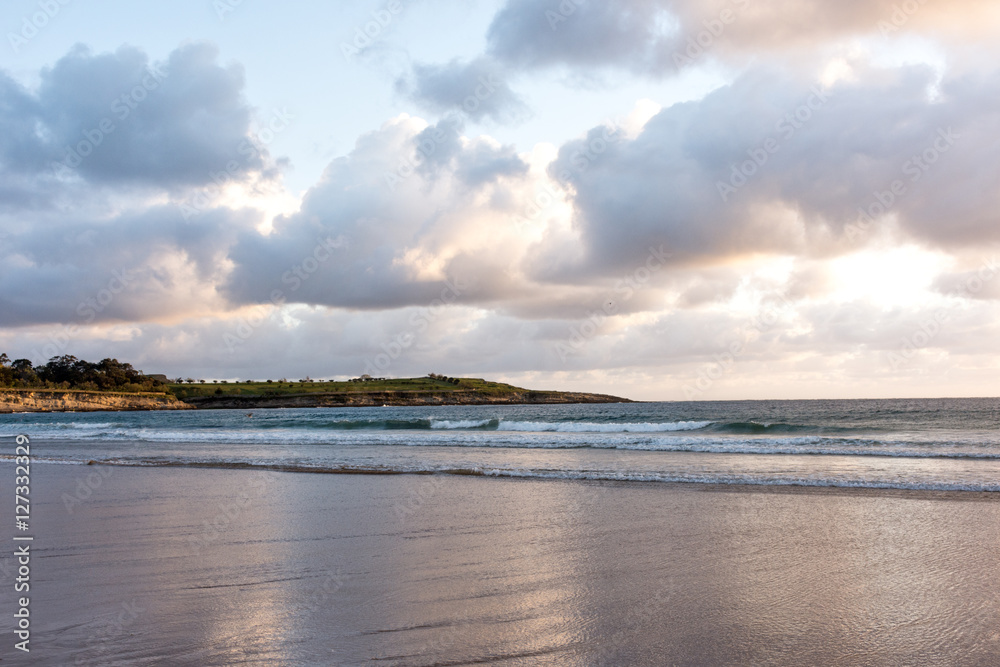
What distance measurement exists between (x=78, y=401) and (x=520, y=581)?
425 feet

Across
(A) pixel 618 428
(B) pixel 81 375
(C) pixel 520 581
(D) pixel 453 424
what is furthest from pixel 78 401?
(C) pixel 520 581

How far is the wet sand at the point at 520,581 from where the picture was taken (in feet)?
16.3

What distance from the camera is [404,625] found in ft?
17.8

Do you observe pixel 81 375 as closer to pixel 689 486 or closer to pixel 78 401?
pixel 78 401

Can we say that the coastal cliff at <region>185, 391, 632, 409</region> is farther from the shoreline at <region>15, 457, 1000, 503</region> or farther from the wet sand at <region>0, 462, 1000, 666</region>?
the wet sand at <region>0, 462, 1000, 666</region>

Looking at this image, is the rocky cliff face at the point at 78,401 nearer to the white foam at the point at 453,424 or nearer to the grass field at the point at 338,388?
the grass field at the point at 338,388

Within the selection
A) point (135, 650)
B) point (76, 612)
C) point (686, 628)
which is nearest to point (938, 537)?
point (686, 628)

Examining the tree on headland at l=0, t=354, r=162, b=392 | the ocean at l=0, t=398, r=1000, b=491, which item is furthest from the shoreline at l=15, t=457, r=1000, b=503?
the tree on headland at l=0, t=354, r=162, b=392

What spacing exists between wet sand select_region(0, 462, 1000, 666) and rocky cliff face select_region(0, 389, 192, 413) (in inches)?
4469

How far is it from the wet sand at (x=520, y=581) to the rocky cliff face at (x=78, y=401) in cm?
11351

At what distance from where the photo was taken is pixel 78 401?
11156cm

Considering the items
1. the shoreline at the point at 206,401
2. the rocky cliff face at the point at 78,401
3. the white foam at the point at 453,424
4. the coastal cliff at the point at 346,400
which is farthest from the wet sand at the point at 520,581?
the coastal cliff at the point at 346,400

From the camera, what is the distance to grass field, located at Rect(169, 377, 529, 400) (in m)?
133

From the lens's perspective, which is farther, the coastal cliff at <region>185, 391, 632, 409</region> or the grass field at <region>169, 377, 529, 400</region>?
the grass field at <region>169, 377, 529, 400</region>
